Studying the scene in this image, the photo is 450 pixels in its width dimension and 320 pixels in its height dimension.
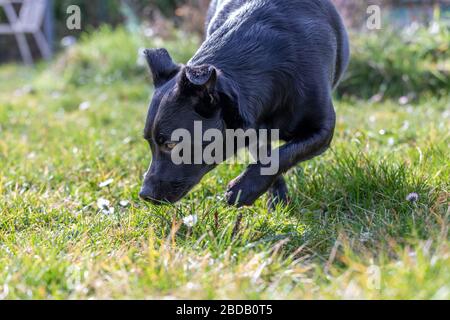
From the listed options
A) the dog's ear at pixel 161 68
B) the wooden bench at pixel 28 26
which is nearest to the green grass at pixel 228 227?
the dog's ear at pixel 161 68

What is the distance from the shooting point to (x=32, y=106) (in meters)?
6.29

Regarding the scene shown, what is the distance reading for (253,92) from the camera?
2740mm

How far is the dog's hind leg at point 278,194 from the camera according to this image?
9.87 feet

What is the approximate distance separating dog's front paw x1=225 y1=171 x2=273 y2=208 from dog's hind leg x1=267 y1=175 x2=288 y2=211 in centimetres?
31

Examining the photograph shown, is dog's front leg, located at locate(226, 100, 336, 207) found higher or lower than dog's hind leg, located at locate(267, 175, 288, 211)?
higher

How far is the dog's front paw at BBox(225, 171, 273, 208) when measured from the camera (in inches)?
103

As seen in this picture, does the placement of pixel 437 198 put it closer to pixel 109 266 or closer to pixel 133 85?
pixel 109 266

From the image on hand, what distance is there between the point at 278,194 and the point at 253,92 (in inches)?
26.4

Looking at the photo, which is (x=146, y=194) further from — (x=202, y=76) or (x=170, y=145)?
(x=202, y=76)

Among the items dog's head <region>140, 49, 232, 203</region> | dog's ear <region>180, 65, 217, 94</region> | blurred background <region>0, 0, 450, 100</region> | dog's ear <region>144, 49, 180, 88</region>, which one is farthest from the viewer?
blurred background <region>0, 0, 450, 100</region>

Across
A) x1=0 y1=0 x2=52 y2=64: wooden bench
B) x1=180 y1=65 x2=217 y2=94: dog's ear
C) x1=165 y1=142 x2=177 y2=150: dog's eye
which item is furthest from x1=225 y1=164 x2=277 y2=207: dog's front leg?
x1=0 y1=0 x2=52 y2=64: wooden bench

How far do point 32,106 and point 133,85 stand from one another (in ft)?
4.34

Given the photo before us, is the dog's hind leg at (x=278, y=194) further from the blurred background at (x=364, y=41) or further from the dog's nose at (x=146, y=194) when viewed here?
the blurred background at (x=364, y=41)

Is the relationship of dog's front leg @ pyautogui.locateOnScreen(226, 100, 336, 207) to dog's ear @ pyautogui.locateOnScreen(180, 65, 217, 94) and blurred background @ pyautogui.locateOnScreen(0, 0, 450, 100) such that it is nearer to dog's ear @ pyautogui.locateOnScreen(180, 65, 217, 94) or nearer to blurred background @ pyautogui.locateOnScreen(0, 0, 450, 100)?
dog's ear @ pyautogui.locateOnScreen(180, 65, 217, 94)
